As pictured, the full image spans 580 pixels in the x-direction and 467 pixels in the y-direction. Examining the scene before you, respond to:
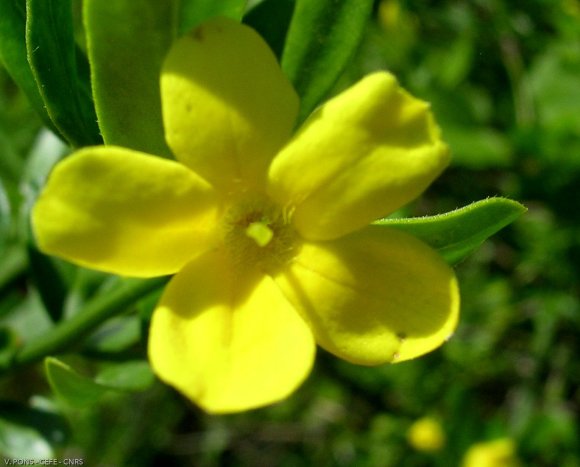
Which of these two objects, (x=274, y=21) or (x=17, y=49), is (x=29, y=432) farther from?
(x=274, y=21)

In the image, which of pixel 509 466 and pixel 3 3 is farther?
pixel 509 466

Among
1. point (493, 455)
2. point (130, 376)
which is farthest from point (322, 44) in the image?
point (493, 455)

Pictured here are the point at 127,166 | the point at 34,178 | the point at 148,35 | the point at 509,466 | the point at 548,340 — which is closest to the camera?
the point at 127,166

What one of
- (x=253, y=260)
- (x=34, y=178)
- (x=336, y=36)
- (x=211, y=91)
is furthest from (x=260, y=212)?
(x=34, y=178)

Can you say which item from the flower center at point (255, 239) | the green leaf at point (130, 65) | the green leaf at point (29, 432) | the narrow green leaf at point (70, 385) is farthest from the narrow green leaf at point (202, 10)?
the green leaf at point (29, 432)

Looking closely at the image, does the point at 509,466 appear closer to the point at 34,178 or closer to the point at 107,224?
the point at 34,178

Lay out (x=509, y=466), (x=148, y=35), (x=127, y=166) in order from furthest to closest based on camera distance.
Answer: (x=509, y=466)
(x=148, y=35)
(x=127, y=166)

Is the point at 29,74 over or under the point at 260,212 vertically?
over
